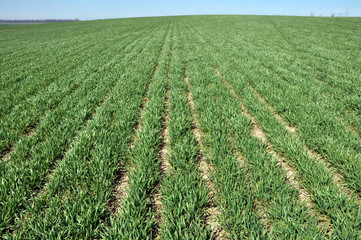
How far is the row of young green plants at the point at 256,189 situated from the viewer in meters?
1.78

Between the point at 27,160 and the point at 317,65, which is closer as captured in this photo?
the point at 27,160

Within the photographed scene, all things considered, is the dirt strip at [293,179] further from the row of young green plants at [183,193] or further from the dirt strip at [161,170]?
the dirt strip at [161,170]

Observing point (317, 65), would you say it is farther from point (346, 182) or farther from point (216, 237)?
point (216, 237)

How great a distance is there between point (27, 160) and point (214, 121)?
3310 mm

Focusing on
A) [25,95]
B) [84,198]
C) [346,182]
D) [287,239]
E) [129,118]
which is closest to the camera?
[287,239]

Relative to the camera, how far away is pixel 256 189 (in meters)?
2.25

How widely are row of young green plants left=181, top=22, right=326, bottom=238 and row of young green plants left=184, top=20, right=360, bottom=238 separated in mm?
191

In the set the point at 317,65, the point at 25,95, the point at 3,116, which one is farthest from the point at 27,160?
the point at 317,65

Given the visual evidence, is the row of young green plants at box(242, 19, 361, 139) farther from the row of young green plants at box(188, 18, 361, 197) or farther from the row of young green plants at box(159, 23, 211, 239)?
the row of young green plants at box(159, 23, 211, 239)

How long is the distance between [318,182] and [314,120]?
1.90 metres

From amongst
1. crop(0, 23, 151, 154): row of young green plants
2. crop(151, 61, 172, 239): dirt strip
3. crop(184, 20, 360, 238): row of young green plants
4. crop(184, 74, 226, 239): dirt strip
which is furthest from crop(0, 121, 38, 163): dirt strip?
crop(184, 20, 360, 238): row of young green plants

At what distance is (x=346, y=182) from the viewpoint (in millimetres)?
2369

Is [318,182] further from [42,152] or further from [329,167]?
[42,152]

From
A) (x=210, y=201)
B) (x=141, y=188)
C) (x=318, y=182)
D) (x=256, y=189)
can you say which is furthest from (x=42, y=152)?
(x=318, y=182)
